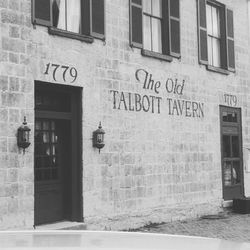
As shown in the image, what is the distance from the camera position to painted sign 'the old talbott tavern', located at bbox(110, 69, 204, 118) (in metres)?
10.6

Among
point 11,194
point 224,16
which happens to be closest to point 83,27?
point 11,194

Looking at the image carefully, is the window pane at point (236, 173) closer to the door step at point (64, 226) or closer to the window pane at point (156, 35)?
the window pane at point (156, 35)

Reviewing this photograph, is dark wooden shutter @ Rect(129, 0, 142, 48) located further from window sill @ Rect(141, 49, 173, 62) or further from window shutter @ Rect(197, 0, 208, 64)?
window shutter @ Rect(197, 0, 208, 64)

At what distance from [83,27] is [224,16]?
5.68m

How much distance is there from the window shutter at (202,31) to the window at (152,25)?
1.47 metres

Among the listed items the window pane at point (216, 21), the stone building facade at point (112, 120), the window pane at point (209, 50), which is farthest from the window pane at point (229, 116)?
the window pane at point (216, 21)

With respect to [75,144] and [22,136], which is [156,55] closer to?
[75,144]

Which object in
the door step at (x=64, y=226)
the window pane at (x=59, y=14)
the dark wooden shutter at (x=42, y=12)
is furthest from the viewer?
the window pane at (x=59, y=14)

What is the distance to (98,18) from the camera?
10.0 m

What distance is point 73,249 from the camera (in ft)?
6.47

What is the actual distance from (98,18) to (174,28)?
266cm

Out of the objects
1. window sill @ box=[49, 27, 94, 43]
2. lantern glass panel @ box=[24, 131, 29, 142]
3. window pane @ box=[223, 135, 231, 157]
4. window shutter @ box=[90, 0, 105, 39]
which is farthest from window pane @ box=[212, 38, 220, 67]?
lantern glass panel @ box=[24, 131, 29, 142]

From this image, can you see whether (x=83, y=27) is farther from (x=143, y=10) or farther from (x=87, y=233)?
(x=87, y=233)

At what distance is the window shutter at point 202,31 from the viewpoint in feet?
42.5
